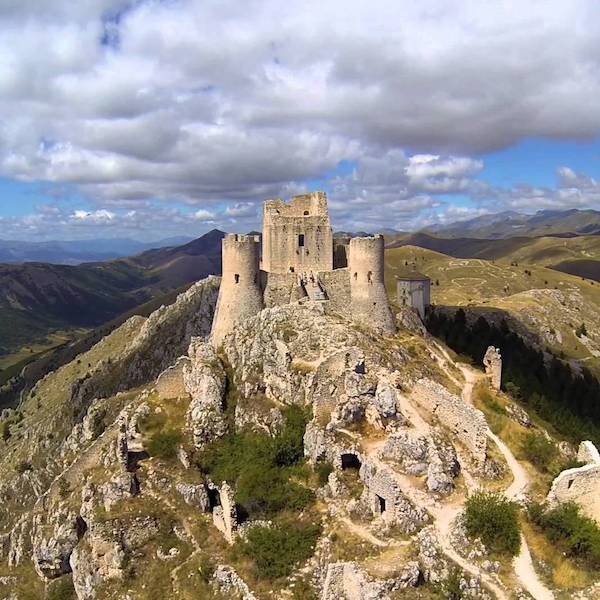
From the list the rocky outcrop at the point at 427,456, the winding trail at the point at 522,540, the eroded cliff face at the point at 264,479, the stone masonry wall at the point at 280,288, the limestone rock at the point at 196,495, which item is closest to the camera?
the winding trail at the point at 522,540

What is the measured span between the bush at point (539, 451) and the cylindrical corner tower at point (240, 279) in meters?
25.7

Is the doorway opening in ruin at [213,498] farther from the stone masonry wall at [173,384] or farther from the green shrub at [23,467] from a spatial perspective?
the green shrub at [23,467]

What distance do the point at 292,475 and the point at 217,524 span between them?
6.12m

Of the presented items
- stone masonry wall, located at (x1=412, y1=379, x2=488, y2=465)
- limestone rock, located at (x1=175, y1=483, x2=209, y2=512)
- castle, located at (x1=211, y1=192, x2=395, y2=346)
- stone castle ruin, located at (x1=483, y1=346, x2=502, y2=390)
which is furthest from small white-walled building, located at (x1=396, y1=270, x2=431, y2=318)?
limestone rock, located at (x1=175, y1=483, x2=209, y2=512)

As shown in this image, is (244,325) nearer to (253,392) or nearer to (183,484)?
(253,392)

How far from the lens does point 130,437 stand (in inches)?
1881

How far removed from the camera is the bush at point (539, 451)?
36531 mm

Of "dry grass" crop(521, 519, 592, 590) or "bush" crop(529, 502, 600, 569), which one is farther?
"bush" crop(529, 502, 600, 569)

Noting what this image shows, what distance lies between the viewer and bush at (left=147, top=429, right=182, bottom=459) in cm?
4569

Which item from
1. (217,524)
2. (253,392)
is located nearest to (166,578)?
(217,524)

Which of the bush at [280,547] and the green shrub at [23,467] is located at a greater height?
the bush at [280,547]

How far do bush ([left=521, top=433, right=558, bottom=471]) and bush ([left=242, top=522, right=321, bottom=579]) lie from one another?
14.3 meters

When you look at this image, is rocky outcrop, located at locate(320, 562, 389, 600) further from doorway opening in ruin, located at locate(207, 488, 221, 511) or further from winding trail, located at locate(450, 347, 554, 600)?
doorway opening in ruin, located at locate(207, 488, 221, 511)

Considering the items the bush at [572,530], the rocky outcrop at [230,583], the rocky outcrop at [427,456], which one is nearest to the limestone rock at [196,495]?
the rocky outcrop at [230,583]
